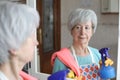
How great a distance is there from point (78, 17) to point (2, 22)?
0.50 m

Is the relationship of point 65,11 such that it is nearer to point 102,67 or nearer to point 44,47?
point 44,47

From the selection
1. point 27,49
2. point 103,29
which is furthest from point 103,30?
point 27,49

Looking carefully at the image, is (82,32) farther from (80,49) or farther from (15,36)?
(15,36)

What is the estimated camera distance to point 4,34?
0.69 meters

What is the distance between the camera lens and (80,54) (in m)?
1.16

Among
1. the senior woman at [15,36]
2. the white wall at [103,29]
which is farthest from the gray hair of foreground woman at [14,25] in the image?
the white wall at [103,29]

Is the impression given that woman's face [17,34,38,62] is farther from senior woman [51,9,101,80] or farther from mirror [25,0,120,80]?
mirror [25,0,120,80]

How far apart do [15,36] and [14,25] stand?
0.12 ft

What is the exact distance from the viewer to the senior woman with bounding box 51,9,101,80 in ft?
3.61

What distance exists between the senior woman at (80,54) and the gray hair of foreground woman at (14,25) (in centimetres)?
42

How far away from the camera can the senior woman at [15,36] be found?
681mm

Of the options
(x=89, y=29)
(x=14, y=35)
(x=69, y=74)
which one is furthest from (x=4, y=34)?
(x=89, y=29)

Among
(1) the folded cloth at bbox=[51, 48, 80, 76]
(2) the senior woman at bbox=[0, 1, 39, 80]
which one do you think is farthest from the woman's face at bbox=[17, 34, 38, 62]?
(1) the folded cloth at bbox=[51, 48, 80, 76]

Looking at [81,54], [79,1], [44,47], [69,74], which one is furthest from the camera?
[44,47]
